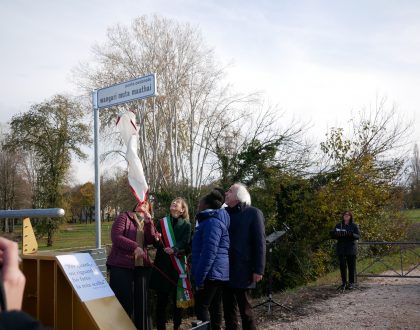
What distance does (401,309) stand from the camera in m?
8.36

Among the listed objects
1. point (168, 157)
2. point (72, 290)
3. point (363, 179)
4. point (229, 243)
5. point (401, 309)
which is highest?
point (168, 157)

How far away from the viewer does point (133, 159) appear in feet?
21.9

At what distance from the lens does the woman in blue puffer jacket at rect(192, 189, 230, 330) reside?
5.67 m

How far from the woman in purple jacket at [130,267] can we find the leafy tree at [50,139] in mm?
36608

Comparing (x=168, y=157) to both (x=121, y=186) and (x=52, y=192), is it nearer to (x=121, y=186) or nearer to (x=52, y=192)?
(x=121, y=186)

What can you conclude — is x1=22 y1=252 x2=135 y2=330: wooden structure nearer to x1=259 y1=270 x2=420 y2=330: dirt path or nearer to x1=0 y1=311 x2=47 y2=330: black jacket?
x1=259 y1=270 x2=420 y2=330: dirt path

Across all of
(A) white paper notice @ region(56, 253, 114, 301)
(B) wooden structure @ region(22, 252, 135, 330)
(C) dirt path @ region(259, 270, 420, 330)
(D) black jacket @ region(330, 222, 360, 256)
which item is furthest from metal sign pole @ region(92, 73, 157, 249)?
(D) black jacket @ region(330, 222, 360, 256)

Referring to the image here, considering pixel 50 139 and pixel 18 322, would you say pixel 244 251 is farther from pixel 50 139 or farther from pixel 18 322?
pixel 50 139

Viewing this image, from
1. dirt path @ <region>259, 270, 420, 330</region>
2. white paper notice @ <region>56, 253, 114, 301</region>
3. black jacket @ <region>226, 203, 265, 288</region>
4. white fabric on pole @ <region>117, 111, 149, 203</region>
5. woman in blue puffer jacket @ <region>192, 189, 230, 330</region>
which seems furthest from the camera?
dirt path @ <region>259, 270, 420, 330</region>

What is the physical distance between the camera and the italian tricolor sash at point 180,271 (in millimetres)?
6566

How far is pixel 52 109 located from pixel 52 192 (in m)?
6.95

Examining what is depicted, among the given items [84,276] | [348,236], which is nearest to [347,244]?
[348,236]

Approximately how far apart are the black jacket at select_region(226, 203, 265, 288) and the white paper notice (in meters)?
1.47

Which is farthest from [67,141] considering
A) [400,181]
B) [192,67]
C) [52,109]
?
[400,181]
